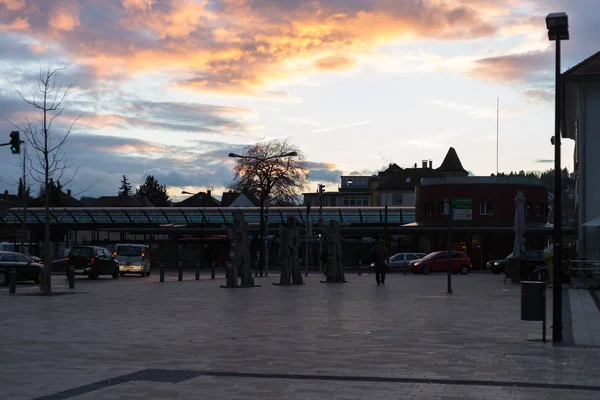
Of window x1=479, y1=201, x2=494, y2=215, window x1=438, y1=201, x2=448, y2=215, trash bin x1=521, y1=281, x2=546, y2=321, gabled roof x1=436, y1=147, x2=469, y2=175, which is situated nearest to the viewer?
trash bin x1=521, y1=281, x2=546, y2=321

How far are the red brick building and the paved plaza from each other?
50.9 m

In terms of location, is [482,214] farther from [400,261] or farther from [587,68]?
[587,68]

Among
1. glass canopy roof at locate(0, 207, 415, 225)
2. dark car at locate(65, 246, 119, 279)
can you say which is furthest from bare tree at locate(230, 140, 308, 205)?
dark car at locate(65, 246, 119, 279)

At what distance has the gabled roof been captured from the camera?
153 meters

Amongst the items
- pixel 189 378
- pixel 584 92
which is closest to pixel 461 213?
pixel 584 92

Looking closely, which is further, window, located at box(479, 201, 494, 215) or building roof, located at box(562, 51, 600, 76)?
window, located at box(479, 201, 494, 215)

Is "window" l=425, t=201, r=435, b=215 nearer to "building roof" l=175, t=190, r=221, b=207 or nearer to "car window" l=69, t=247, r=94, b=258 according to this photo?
"car window" l=69, t=247, r=94, b=258

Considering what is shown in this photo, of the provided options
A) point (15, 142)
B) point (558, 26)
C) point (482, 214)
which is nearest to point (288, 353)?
point (558, 26)

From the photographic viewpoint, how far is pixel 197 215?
9119cm

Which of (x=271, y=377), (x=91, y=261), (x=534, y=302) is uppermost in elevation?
(x=534, y=302)

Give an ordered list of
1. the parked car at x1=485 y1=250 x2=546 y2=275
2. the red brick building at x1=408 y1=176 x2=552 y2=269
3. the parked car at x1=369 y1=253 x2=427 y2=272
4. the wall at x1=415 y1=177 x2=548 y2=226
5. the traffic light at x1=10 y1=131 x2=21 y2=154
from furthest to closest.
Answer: the wall at x1=415 y1=177 x2=548 y2=226, the red brick building at x1=408 y1=176 x2=552 y2=269, the parked car at x1=369 y1=253 x2=427 y2=272, the parked car at x1=485 y1=250 x2=546 y2=275, the traffic light at x1=10 y1=131 x2=21 y2=154

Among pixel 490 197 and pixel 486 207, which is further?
pixel 486 207

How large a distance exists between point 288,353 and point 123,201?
14782 cm

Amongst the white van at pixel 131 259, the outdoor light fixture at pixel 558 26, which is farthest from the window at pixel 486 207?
the outdoor light fixture at pixel 558 26
